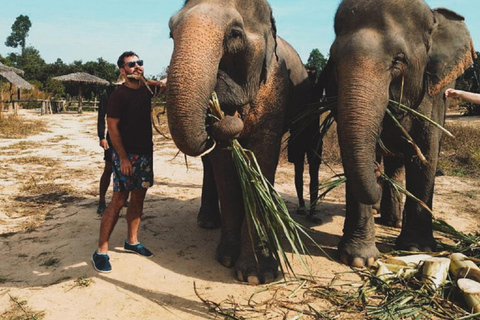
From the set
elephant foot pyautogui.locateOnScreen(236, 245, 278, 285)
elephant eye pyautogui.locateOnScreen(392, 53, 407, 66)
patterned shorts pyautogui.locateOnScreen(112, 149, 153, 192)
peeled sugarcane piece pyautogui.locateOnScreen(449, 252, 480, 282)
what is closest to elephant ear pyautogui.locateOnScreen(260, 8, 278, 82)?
elephant eye pyautogui.locateOnScreen(392, 53, 407, 66)

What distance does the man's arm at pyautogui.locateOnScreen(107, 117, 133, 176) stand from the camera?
363 cm

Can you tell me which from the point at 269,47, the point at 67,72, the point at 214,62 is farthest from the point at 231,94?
the point at 67,72

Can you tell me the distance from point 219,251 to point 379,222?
258 centimetres

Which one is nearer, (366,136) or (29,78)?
(366,136)

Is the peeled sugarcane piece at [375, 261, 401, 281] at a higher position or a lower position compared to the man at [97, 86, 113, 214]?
lower

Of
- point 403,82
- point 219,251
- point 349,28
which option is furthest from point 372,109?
point 219,251

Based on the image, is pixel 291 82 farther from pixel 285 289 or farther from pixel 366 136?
pixel 285 289

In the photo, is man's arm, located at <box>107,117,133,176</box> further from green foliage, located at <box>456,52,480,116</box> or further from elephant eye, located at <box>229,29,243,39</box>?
green foliage, located at <box>456,52,480,116</box>

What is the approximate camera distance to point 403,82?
3516 mm

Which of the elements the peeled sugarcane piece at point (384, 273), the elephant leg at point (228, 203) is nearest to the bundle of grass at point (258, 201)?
the elephant leg at point (228, 203)

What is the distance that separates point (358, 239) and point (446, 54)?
5.96 feet

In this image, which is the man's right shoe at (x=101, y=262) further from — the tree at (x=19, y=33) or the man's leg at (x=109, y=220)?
the tree at (x=19, y=33)

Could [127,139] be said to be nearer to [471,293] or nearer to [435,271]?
[435,271]

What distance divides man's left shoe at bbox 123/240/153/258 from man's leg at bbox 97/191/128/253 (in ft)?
1.22
